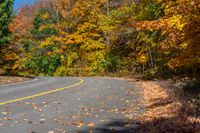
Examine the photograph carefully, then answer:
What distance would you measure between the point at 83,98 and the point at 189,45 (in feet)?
15.8

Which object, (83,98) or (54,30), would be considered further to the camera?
(54,30)

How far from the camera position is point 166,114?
38.1 ft

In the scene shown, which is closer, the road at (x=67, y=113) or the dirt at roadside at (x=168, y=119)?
the dirt at roadside at (x=168, y=119)

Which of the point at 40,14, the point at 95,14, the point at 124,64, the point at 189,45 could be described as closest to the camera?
the point at 189,45

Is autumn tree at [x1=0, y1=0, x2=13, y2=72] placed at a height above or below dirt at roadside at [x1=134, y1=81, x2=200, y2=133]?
above

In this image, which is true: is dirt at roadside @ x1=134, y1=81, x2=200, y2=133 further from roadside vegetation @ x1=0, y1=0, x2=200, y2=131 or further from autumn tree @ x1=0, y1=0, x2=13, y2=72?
autumn tree @ x1=0, y1=0, x2=13, y2=72

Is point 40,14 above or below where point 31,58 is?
above

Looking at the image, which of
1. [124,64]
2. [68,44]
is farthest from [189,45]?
[68,44]

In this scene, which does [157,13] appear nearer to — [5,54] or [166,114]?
[166,114]

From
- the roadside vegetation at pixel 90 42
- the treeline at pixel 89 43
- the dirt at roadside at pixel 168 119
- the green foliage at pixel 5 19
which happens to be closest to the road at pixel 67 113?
the dirt at roadside at pixel 168 119

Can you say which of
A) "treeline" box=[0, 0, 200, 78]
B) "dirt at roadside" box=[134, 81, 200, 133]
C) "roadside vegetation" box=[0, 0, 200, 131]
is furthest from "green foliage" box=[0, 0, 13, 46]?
"dirt at roadside" box=[134, 81, 200, 133]

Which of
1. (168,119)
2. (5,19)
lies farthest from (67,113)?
(5,19)

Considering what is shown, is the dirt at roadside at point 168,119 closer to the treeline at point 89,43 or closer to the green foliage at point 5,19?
the treeline at point 89,43

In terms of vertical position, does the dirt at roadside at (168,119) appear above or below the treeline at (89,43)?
below
